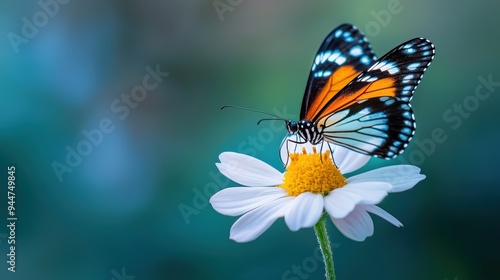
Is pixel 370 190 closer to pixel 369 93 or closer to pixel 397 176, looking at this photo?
pixel 397 176

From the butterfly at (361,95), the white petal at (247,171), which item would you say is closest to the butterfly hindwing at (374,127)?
the butterfly at (361,95)

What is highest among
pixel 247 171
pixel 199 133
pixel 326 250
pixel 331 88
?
pixel 199 133

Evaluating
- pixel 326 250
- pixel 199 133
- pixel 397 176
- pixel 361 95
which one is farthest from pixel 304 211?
pixel 199 133

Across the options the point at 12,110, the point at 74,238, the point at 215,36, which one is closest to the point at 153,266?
the point at 74,238

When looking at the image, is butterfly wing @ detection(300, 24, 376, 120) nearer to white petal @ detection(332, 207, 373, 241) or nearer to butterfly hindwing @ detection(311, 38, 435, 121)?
butterfly hindwing @ detection(311, 38, 435, 121)

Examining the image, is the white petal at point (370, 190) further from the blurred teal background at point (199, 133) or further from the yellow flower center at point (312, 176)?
the blurred teal background at point (199, 133)

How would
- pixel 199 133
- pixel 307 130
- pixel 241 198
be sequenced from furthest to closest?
pixel 199 133, pixel 307 130, pixel 241 198
